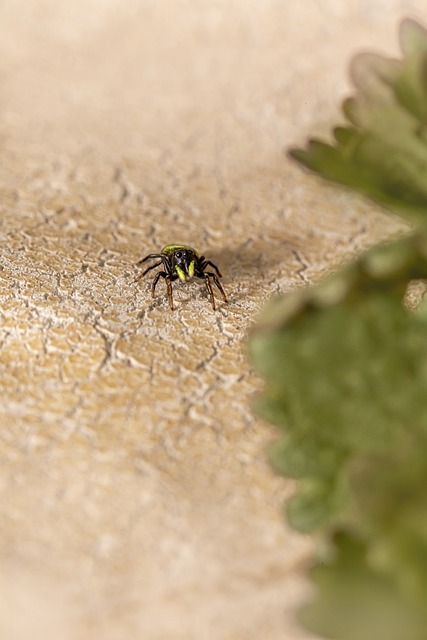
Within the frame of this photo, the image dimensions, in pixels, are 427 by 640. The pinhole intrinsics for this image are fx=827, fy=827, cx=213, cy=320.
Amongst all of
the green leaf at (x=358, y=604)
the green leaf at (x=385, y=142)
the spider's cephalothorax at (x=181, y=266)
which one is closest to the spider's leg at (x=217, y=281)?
the spider's cephalothorax at (x=181, y=266)

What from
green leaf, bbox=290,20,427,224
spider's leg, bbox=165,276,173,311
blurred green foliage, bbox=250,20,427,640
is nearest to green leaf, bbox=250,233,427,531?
blurred green foliage, bbox=250,20,427,640

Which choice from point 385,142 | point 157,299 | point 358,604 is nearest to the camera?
point 358,604

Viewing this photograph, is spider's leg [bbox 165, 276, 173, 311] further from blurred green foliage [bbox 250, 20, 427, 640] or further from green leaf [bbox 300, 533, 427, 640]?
green leaf [bbox 300, 533, 427, 640]

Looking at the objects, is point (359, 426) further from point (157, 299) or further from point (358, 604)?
point (157, 299)

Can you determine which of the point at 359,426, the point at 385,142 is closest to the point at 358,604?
the point at 359,426

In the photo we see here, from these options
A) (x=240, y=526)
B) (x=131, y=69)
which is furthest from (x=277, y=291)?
(x=131, y=69)

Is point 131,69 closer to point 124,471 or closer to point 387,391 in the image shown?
point 124,471
